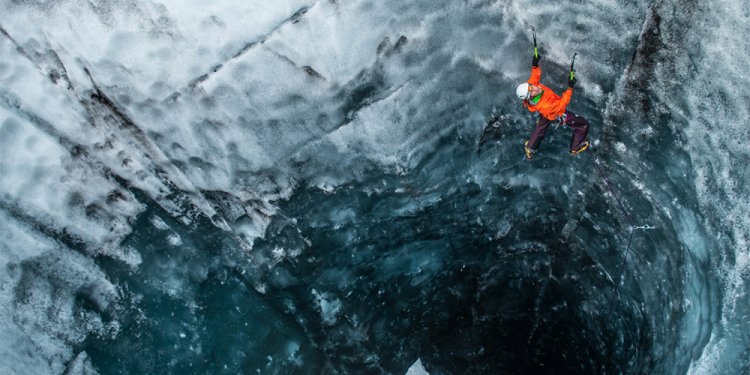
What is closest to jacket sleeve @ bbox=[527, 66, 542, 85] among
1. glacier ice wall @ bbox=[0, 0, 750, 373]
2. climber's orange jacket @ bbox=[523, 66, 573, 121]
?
climber's orange jacket @ bbox=[523, 66, 573, 121]

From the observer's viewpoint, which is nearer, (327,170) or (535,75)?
(535,75)

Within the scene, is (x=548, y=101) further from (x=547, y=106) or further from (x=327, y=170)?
(x=327, y=170)

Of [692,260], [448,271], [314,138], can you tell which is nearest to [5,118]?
[314,138]

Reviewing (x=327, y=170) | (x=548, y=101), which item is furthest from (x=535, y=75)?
(x=327, y=170)

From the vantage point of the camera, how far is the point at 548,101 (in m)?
3.09

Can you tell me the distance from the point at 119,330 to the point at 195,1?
1804mm

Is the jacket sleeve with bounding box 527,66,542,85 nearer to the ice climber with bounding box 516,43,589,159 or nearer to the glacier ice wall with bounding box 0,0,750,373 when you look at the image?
the ice climber with bounding box 516,43,589,159

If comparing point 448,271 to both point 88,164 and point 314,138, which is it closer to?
point 314,138

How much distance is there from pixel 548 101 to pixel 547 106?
0.09 feet

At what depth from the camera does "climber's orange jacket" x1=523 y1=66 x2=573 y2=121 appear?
3.04 metres

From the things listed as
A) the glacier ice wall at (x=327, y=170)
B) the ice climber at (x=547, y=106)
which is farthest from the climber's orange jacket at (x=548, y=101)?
the glacier ice wall at (x=327, y=170)

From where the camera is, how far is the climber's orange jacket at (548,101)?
3.04 metres

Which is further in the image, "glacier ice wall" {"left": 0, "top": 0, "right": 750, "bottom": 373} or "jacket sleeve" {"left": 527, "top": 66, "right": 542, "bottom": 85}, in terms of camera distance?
"jacket sleeve" {"left": 527, "top": 66, "right": 542, "bottom": 85}

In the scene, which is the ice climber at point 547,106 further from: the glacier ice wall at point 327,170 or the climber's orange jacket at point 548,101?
the glacier ice wall at point 327,170
